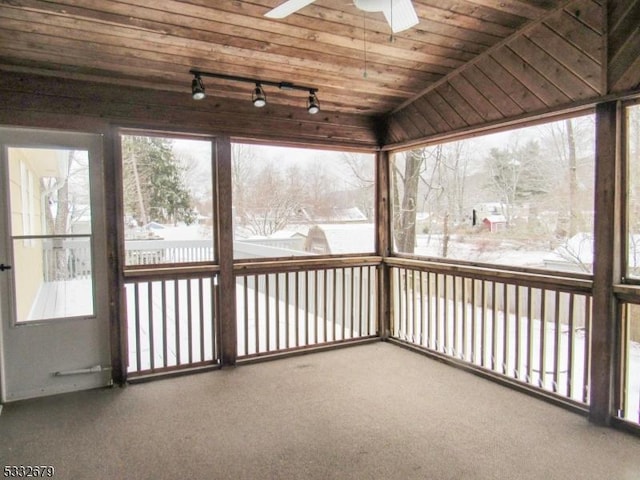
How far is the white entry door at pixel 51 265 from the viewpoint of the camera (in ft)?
10.6

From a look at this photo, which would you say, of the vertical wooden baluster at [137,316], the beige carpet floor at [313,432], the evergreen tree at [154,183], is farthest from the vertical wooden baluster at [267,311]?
the vertical wooden baluster at [137,316]

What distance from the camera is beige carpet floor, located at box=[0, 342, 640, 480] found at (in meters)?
2.40

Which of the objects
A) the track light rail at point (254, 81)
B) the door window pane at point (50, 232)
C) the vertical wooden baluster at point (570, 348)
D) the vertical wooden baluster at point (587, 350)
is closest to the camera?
the vertical wooden baluster at point (587, 350)

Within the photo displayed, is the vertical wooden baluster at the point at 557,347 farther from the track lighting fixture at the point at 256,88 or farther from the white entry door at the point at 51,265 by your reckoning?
the white entry door at the point at 51,265

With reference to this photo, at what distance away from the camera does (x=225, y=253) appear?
13.1 feet

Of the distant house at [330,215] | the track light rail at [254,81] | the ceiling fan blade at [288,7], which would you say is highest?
the track light rail at [254,81]

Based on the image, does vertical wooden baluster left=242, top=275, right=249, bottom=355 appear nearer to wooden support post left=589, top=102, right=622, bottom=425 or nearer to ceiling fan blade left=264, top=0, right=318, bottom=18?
ceiling fan blade left=264, top=0, right=318, bottom=18

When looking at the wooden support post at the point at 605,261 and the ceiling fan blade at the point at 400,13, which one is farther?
the wooden support post at the point at 605,261

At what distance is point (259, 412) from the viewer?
10.1ft

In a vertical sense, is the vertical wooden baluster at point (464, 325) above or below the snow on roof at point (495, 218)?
below

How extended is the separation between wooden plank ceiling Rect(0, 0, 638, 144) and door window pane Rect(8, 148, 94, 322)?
61 centimetres

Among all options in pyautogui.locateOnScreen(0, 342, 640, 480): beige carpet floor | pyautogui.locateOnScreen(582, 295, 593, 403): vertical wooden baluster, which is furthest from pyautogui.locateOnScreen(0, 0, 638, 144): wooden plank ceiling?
pyautogui.locateOnScreen(0, 342, 640, 480): beige carpet floor

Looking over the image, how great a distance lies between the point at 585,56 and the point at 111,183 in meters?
3.67

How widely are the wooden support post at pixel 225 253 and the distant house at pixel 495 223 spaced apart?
7.69ft
